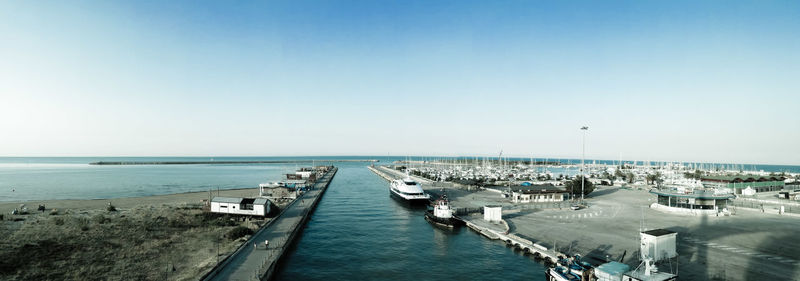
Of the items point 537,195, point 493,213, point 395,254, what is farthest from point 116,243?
point 537,195

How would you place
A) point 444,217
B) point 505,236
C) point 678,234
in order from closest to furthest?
point 678,234
point 505,236
point 444,217

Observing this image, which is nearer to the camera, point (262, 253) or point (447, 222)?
point (262, 253)

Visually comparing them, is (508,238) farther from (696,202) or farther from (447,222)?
(696,202)

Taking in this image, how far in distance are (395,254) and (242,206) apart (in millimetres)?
22197

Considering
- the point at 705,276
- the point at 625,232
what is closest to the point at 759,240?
the point at 625,232

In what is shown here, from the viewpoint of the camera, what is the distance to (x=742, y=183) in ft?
230

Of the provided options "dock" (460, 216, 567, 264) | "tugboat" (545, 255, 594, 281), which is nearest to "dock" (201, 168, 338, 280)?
"tugboat" (545, 255, 594, 281)

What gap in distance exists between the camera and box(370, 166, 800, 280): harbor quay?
960 inches

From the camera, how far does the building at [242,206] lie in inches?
1692

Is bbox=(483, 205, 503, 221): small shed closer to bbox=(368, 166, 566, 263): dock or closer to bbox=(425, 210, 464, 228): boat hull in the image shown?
bbox=(368, 166, 566, 263): dock

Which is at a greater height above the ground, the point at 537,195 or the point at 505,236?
the point at 537,195

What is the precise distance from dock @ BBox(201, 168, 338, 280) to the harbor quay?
19.8 metres

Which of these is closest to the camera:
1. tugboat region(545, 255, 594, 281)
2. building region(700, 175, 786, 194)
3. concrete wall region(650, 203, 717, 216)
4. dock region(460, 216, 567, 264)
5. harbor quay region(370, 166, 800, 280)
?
tugboat region(545, 255, 594, 281)

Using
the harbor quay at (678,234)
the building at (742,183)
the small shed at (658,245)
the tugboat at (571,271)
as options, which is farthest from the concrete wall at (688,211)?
the building at (742,183)
